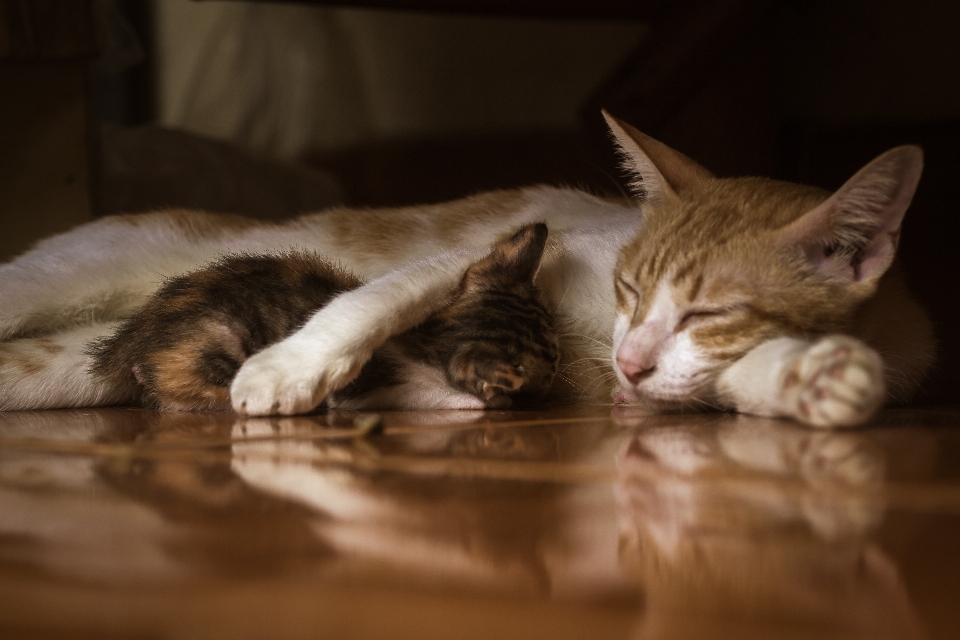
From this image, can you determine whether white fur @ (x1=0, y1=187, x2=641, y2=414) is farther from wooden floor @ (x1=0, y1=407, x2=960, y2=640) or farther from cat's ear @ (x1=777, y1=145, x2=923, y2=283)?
cat's ear @ (x1=777, y1=145, x2=923, y2=283)

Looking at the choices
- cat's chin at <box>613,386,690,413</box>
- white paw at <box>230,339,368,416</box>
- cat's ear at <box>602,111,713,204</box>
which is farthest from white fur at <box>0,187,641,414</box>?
cat's chin at <box>613,386,690,413</box>

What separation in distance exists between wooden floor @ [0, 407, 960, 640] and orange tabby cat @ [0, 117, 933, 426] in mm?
226

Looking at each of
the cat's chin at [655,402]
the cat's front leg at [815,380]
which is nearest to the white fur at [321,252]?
the cat's chin at [655,402]

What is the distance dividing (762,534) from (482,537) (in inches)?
9.1

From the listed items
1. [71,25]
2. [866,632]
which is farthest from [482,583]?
[71,25]

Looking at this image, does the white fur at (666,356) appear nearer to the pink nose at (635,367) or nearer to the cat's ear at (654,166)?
the pink nose at (635,367)

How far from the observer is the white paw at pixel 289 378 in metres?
1.51

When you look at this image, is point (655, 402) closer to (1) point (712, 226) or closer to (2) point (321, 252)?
(1) point (712, 226)

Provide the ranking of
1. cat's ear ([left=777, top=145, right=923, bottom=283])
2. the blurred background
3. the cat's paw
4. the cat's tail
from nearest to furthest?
the cat's paw → cat's ear ([left=777, top=145, right=923, bottom=283]) → the cat's tail → the blurred background

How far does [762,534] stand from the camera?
0.76m

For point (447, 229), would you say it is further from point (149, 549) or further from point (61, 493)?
point (149, 549)

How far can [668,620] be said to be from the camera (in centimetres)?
57

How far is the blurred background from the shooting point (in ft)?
8.87

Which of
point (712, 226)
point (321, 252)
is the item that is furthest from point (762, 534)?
point (321, 252)
